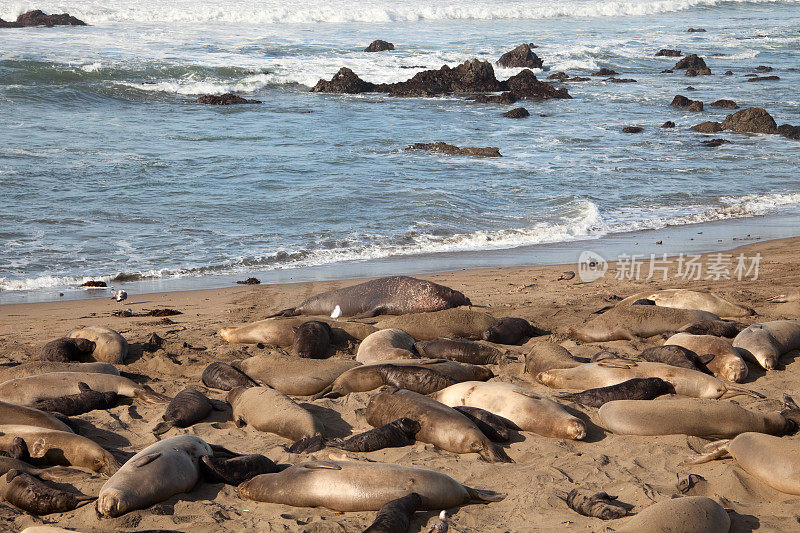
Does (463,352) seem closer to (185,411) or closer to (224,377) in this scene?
(224,377)

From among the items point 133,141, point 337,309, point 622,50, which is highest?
point 622,50

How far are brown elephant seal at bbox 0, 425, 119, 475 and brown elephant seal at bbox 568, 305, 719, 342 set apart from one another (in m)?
4.38

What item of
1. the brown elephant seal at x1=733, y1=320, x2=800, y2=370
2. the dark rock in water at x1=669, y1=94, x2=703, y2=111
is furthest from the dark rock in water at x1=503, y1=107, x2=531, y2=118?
the brown elephant seal at x1=733, y1=320, x2=800, y2=370

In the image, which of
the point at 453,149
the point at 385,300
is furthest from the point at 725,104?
the point at 385,300

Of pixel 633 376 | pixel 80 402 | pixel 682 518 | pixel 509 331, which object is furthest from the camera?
pixel 509 331

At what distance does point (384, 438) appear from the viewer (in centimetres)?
483

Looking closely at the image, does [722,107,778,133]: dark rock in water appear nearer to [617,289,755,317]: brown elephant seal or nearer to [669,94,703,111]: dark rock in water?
[669,94,703,111]: dark rock in water

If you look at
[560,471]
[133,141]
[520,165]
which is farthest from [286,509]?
[133,141]

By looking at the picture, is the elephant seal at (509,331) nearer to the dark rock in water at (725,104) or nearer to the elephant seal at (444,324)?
the elephant seal at (444,324)

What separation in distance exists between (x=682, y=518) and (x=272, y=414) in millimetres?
2763

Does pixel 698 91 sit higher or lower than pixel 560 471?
higher

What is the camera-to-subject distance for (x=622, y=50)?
38.1 m

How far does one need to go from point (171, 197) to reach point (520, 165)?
7052mm

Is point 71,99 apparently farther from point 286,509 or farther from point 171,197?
point 286,509
